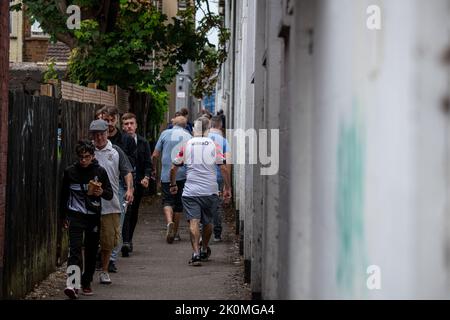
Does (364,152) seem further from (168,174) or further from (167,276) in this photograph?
(168,174)

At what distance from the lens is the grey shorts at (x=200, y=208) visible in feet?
45.4

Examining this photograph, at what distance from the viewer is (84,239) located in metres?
10.8

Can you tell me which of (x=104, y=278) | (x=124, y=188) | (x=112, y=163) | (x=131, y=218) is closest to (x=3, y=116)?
(x=112, y=163)

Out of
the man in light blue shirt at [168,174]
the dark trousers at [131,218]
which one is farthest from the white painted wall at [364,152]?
the man in light blue shirt at [168,174]

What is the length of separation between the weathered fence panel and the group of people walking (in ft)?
1.40

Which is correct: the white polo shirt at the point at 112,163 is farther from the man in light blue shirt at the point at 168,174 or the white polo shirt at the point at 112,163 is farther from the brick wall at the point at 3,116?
the man in light blue shirt at the point at 168,174

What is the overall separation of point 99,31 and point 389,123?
19402 mm

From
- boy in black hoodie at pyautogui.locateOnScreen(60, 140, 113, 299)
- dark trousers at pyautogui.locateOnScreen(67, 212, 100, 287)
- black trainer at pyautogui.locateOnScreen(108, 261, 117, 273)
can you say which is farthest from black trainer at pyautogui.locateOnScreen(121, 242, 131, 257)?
boy in black hoodie at pyautogui.locateOnScreen(60, 140, 113, 299)

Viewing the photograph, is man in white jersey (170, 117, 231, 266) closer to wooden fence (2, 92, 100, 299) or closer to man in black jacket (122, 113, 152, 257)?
man in black jacket (122, 113, 152, 257)

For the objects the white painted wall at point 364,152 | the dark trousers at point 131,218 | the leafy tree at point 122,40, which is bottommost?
the dark trousers at point 131,218

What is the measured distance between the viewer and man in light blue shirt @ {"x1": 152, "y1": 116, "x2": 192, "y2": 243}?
16156 mm
